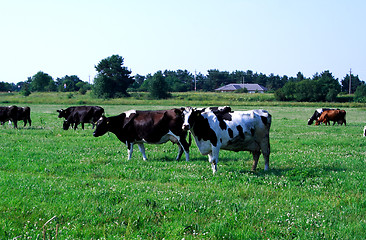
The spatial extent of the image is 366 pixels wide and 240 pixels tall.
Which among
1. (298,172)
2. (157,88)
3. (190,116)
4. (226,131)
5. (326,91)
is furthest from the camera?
(157,88)

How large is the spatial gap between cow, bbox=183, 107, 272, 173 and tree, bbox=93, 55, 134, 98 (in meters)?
106

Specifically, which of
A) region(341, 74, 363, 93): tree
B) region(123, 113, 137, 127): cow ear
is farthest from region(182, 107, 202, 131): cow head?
region(341, 74, 363, 93): tree

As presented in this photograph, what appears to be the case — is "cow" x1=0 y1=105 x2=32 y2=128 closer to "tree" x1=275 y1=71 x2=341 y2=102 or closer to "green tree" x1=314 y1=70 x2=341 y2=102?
"tree" x1=275 y1=71 x2=341 y2=102

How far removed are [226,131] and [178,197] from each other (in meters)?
3.96

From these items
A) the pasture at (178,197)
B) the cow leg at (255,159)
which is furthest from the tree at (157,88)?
the cow leg at (255,159)

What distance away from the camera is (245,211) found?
301 inches

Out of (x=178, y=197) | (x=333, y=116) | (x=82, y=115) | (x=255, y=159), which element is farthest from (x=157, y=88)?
(x=178, y=197)

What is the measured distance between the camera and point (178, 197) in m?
8.58

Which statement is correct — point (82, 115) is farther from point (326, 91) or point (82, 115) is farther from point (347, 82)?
point (347, 82)

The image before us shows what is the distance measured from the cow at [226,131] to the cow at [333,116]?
2551cm

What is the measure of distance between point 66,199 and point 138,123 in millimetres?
6798

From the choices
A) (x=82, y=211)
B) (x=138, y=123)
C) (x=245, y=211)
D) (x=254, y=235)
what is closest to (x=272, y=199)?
(x=245, y=211)

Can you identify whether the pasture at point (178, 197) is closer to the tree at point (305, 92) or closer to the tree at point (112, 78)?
the tree at point (305, 92)

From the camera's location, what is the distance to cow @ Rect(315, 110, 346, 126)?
35678mm
